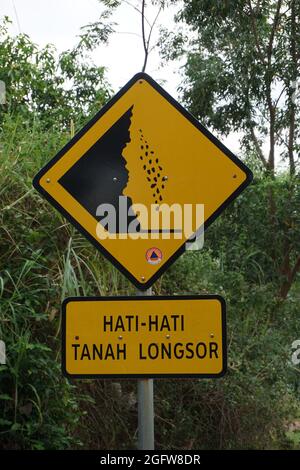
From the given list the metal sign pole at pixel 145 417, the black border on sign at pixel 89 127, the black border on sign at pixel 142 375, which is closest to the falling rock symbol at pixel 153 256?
the black border on sign at pixel 89 127

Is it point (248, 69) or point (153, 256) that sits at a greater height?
point (248, 69)

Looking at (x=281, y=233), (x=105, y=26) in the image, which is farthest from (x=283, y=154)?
(x=105, y=26)

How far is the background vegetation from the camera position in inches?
195

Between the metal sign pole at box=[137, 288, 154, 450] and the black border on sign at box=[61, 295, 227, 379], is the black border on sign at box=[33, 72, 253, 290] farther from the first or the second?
the metal sign pole at box=[137, 288, 154, 450]

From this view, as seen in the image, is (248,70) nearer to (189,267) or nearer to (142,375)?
(189,267)

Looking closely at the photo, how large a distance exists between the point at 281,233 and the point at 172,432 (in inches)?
185

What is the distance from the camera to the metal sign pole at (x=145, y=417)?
3002 mm

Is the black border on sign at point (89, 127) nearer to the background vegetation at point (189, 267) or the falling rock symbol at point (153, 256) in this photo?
the falling rock symbol at point (153, 256)

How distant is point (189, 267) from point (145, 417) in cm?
393

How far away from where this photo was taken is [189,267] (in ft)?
22.7

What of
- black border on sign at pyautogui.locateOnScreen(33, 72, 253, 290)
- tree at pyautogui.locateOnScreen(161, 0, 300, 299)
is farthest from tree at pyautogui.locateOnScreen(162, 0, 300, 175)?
black border on sign at pyautogui.locateOnScreen(33, 72, 253, 290)

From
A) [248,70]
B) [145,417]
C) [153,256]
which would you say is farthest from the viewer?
[248,70]

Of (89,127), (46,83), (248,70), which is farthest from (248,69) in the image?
(89,127)

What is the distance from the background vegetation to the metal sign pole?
1829 mm
